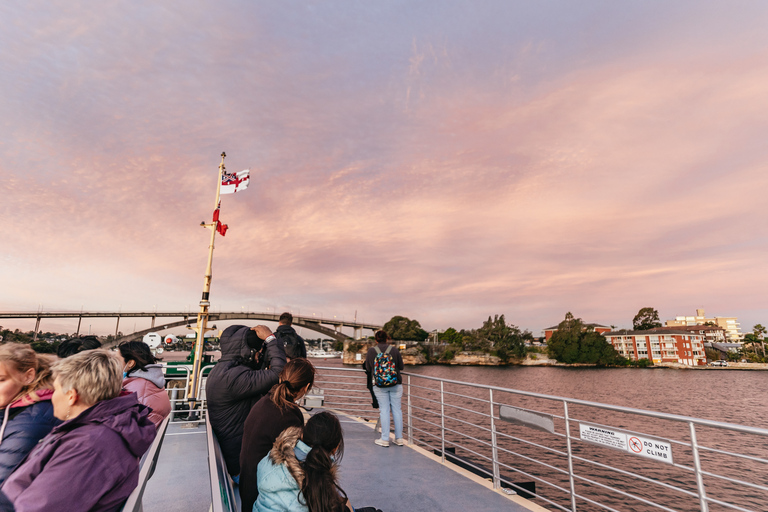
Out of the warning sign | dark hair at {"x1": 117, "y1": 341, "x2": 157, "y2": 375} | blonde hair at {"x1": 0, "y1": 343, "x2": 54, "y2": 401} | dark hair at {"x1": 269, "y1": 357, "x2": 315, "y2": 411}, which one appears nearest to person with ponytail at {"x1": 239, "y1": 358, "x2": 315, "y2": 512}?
dark hair at {"x1": 269, "y1": 357, "x2": 315, "y2": 411}

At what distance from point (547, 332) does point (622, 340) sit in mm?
33674

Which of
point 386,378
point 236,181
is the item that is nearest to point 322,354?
point 236,181

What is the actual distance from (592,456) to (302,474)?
1844 cm

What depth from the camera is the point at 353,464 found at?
5117 millimetres

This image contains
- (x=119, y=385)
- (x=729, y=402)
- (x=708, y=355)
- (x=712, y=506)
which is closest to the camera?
(x=119, y=385)

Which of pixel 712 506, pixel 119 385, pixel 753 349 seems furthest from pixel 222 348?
pixel 753 349

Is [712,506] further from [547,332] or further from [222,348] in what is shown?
[547,332]

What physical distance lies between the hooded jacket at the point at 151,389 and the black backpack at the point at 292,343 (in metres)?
1.80

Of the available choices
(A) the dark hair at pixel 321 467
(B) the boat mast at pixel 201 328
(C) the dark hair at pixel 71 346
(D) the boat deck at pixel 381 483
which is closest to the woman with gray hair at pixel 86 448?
(A) the dark hair at pixel 321 467

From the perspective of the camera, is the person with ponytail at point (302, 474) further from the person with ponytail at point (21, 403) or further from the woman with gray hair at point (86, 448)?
the person with ponytail at point (21, 403)

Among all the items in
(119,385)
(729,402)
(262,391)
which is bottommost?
(729,402)

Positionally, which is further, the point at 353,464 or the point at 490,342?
the point at 490,342

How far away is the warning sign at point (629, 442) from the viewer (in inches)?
106

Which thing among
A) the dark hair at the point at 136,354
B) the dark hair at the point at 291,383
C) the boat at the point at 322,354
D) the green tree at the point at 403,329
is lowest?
the boat at the point at 322,354
